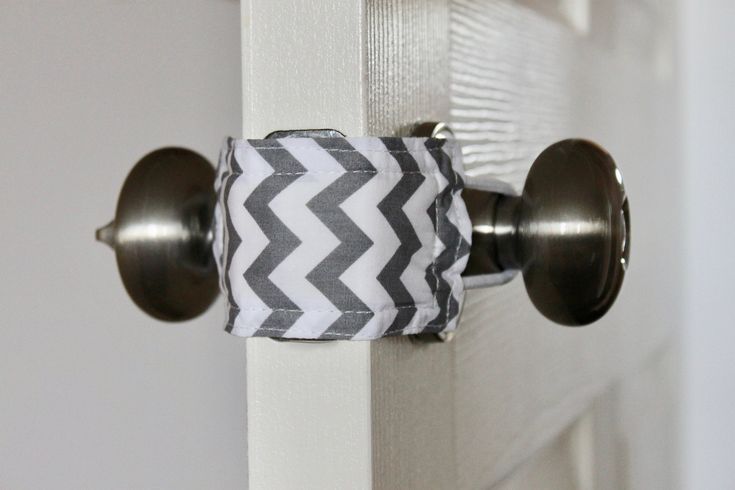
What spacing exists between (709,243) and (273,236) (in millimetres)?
364

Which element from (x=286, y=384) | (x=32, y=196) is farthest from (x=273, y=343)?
(x=32, y=196)

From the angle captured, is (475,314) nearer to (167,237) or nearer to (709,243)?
(167,237)

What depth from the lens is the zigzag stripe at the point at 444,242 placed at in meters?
0.13

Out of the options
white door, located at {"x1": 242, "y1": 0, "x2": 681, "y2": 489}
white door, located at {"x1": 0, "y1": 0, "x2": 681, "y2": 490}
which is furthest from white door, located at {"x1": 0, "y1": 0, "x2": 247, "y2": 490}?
white door, located at {"x1": 242, "y1": 0, "x2": 681, "y2": 489}

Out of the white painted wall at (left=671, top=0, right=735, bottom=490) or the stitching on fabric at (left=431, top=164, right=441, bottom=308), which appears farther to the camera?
the white painted wall at (left=671, top=0, right=735, bottom=490)

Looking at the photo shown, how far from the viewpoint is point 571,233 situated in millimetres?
141

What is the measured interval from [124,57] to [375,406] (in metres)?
0.44

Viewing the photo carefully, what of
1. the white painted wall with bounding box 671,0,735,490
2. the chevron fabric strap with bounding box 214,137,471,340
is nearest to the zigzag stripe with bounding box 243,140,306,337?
the chevron fabric strap with bounding box 214,137,471,340

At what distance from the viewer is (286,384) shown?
0.13 meters

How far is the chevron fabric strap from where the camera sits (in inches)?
4.6

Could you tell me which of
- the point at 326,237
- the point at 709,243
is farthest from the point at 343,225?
the point at 709,243

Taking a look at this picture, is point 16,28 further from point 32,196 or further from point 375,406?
point 375,406

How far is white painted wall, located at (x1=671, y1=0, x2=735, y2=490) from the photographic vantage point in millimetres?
428

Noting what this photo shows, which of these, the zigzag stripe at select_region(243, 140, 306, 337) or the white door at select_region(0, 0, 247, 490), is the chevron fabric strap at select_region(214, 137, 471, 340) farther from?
the white door at select_region(0, 0, 247, 490)
